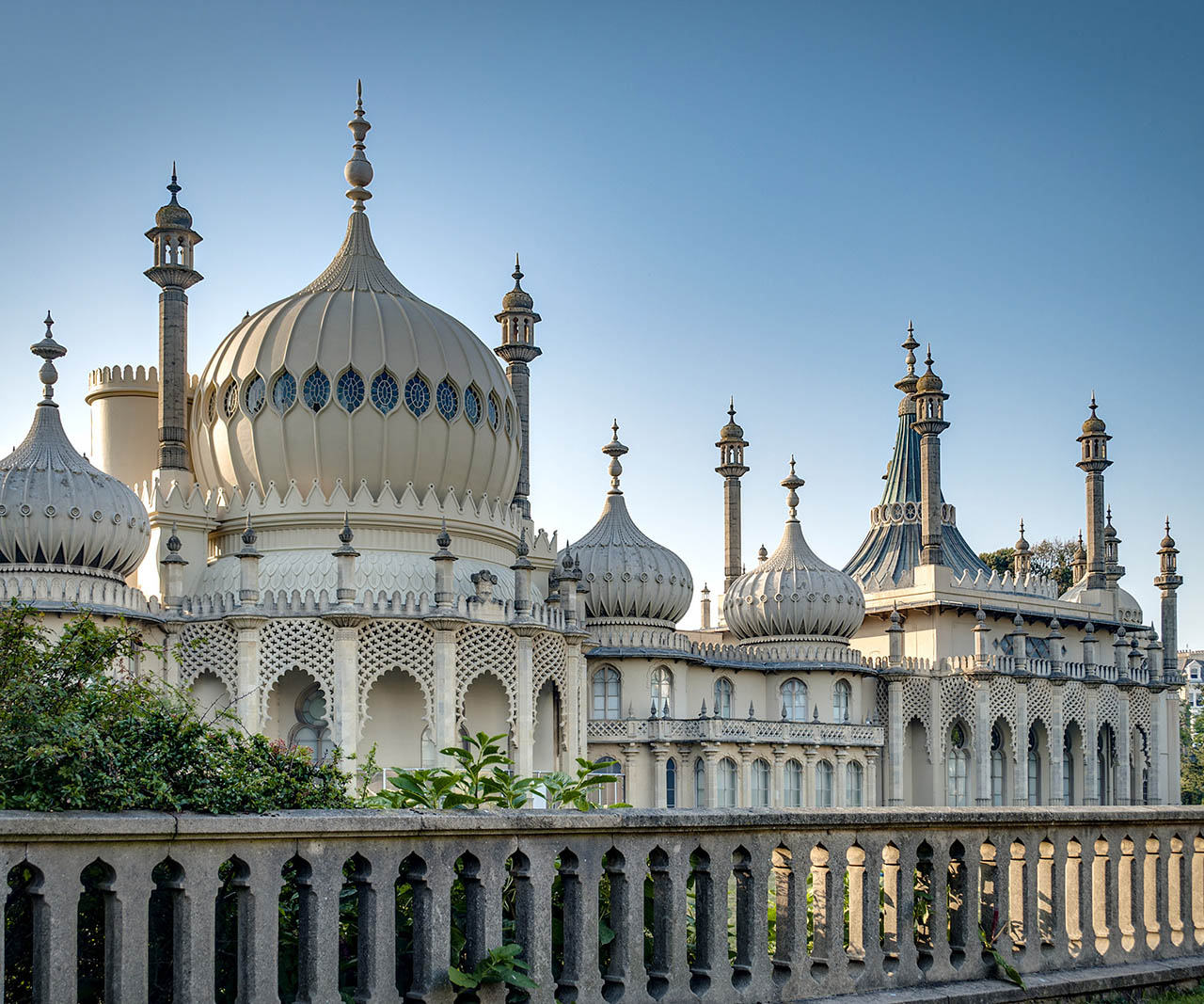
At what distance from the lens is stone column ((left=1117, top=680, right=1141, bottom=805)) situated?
4272 cm

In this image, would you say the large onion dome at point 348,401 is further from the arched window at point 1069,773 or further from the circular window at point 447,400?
the arched window at point 1069,773

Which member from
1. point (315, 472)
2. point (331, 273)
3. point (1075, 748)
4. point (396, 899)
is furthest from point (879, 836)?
point (1075, 748)

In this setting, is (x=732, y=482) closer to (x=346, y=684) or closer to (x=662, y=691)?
(x=662, y=691)

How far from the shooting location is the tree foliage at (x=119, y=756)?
7.28m

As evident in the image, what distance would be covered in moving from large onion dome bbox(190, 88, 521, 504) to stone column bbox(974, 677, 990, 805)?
1467 cm

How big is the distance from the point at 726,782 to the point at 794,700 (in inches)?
158

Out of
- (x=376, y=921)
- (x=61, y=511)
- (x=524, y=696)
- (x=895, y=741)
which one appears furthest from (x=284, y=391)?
(x=376, y=921)

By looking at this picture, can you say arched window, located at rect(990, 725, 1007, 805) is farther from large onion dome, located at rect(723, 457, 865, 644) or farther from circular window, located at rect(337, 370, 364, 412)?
circular window, located at rect(337, 370, 364, 412)

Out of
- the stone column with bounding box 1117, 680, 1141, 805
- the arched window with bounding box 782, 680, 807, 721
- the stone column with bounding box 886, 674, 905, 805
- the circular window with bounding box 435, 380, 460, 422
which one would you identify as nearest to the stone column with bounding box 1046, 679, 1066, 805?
the stone column with bounding box 1117, 680, 1141, 805

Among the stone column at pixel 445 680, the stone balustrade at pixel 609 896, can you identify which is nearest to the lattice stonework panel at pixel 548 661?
the stone column at pixel 445 680

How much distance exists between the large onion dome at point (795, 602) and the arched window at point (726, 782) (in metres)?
4.68

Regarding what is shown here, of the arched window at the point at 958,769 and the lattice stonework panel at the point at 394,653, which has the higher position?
the lattice stonework panel at the point at 394,653

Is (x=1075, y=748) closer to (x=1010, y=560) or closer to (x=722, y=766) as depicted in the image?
(x=722, y=766)

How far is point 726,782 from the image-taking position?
3341cm
